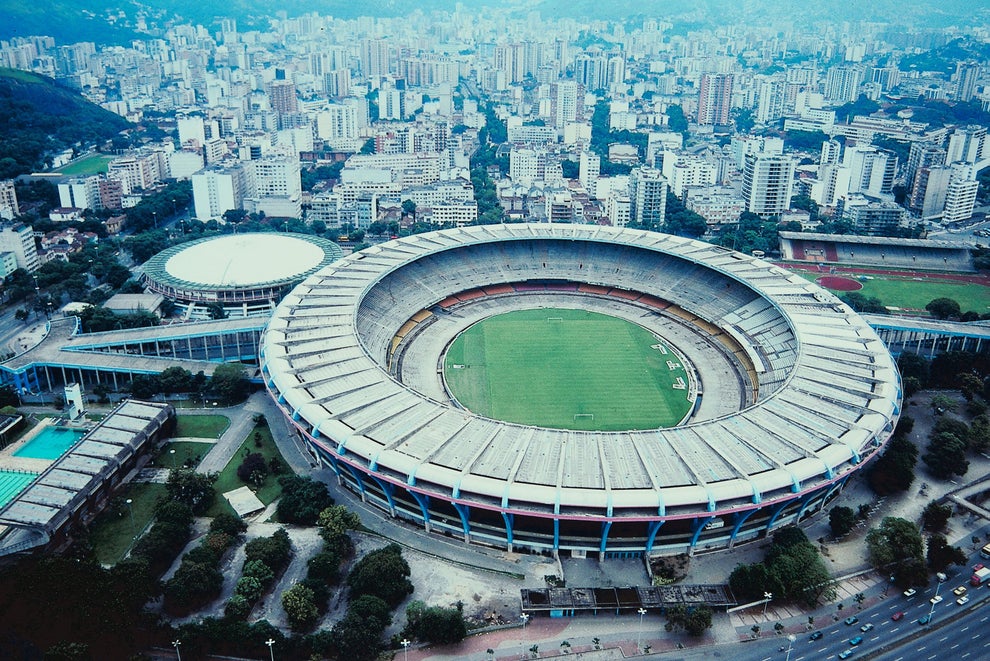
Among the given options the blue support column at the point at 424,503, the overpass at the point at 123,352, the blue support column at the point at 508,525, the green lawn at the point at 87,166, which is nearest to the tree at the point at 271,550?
the blue support column at the point at 424,503

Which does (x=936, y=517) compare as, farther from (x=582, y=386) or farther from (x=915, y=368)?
(x=582, y=386)

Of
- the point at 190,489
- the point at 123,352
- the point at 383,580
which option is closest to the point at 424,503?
the point at 383,580

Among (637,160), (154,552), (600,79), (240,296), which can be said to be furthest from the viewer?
(600,79)

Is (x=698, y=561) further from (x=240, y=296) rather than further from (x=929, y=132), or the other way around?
(x=929, y=132)

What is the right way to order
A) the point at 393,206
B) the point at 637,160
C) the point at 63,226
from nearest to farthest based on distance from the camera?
the point at 63,226 < the point at 393,206 < the point at 637,160

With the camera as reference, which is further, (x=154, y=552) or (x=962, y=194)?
(x=962, y=194)

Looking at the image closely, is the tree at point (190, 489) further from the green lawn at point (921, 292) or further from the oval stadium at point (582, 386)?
the green lawn at point (921, 292)

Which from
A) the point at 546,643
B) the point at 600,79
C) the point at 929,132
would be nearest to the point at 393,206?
the point at 546,643

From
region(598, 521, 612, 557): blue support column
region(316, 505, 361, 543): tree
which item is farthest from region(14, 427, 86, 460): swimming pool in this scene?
region(598, 521, 612, 557): blue support column
